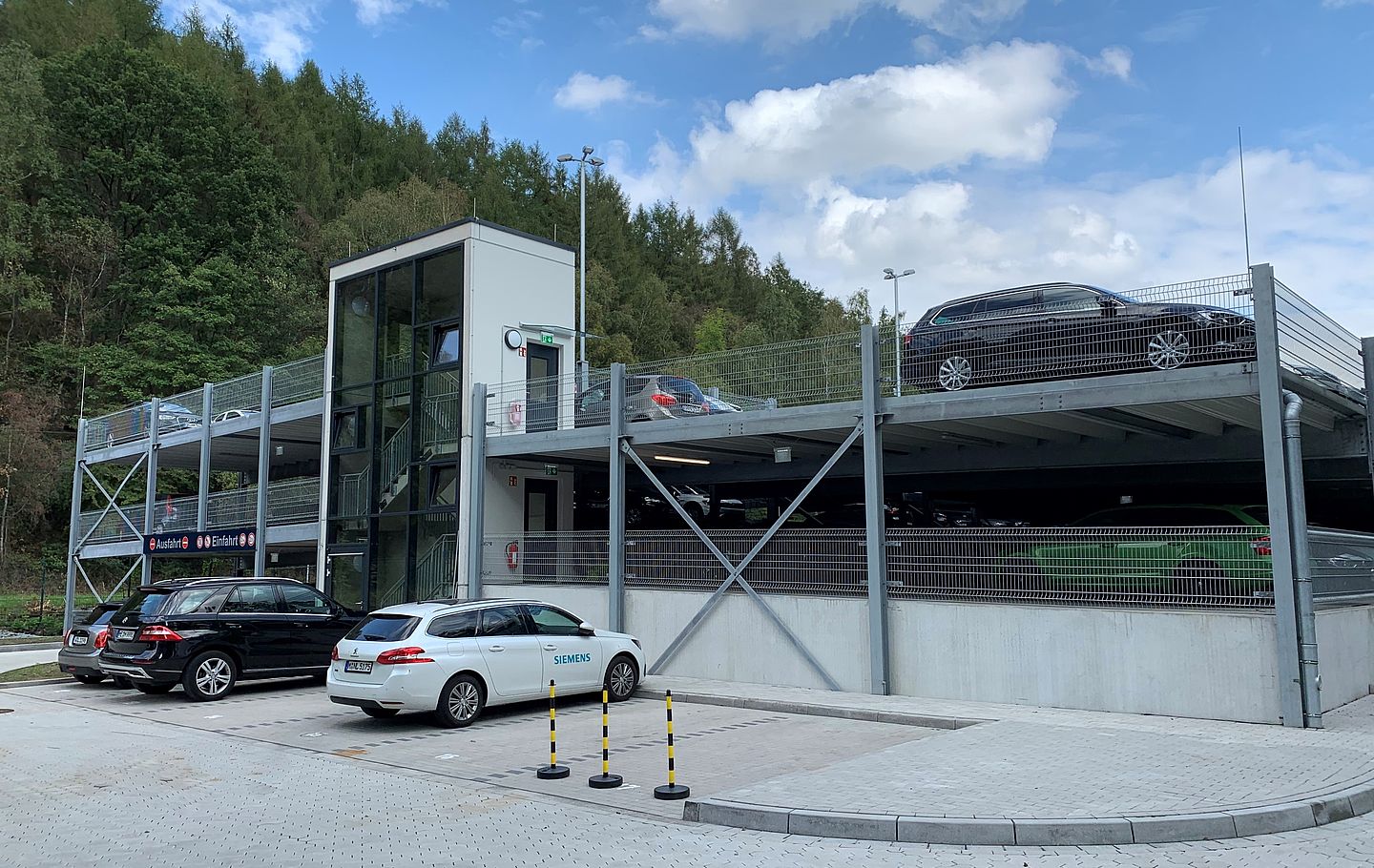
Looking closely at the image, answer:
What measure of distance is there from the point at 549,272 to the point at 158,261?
1340 inches

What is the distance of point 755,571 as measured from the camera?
1593cm

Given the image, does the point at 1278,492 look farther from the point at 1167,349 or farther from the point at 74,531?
the point at 74,531

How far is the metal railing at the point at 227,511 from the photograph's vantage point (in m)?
24.3

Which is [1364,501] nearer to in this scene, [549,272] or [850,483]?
[850,483]

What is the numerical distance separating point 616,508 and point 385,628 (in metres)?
5.97

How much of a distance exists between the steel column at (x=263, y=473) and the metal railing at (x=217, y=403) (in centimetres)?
30

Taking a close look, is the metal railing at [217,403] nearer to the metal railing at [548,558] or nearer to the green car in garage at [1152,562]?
the metal railing at [548,558]

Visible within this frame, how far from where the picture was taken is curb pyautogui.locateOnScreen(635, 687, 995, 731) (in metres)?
11.8

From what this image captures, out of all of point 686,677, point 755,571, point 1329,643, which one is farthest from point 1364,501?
point 686,677

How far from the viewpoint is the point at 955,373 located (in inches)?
566

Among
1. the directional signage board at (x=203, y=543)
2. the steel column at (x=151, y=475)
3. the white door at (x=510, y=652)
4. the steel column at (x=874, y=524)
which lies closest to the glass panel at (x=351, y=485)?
the directional signage board at (x=203, y=543)

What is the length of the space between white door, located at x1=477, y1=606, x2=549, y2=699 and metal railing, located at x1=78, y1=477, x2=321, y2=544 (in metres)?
12.1

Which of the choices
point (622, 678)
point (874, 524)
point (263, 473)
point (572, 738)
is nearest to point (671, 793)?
point (572, 738)

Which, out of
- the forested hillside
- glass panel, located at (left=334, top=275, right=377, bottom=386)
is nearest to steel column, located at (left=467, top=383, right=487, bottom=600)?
glass panel, located at (left=334, top=275, right=377, bottom=386)
